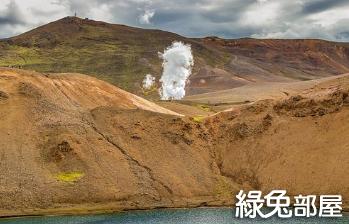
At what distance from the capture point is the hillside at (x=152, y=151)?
76.0 m

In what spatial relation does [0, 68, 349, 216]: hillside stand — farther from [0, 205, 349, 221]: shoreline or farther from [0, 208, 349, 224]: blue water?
[0, 208, 349, 224]: blue water

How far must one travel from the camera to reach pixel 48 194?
75.3 meters

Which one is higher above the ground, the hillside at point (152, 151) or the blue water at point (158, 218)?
the hillside at point (152, 151)

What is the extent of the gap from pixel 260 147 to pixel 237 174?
220 inches

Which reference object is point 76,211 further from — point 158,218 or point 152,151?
point 152,151

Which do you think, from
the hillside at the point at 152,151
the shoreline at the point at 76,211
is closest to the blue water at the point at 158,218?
the shoreline at the point at 76,211

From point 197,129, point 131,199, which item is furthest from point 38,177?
point 197,129

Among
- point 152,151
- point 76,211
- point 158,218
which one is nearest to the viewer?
point 158,218

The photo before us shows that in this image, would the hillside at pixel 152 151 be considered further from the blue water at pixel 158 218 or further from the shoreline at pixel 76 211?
the blue water at pixel 158 218

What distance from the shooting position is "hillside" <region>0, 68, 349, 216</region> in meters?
76.0

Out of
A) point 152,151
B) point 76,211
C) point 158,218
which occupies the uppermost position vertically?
point 152,151

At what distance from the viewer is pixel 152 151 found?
8669 cm

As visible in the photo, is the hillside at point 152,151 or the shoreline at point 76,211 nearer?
the shoreline at point 76,211

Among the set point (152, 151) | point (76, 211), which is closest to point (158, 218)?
point (76, 211)
